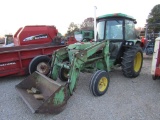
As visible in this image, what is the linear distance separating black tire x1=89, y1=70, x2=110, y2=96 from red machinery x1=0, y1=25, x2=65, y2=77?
2249 millimetres

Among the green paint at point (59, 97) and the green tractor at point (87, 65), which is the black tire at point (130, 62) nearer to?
the green tractor at point (87, 65)

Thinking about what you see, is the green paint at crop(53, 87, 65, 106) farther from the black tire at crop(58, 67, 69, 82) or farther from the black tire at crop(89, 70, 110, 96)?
the black tire at crop(58, 67, 69, 82)

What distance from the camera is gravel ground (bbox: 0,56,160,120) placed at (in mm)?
3045

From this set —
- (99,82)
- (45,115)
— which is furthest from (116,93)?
(45,115)

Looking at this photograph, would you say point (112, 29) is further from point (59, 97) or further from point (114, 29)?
point (59, 97)

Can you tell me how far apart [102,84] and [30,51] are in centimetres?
295

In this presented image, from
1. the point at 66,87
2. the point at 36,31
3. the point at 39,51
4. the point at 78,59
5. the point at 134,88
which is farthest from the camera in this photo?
the point at 36,31

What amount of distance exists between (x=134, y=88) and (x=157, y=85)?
28.3 inches

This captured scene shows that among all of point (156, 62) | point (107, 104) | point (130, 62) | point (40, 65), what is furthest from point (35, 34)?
point (156, 62)

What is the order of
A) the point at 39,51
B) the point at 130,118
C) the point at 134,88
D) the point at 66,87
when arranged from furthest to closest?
the point at 39,51, the point at 134,88, the point at 66,87, the point at 130,118

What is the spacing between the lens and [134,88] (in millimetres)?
4316

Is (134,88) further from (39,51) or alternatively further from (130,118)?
(39,51)

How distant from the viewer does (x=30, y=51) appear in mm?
5602

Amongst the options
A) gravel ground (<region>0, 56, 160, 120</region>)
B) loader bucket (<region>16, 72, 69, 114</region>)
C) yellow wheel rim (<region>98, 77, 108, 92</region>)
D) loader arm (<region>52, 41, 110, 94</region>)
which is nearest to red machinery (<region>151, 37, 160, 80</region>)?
gravel ground (<region>0, 56, 160, 120</region>)
